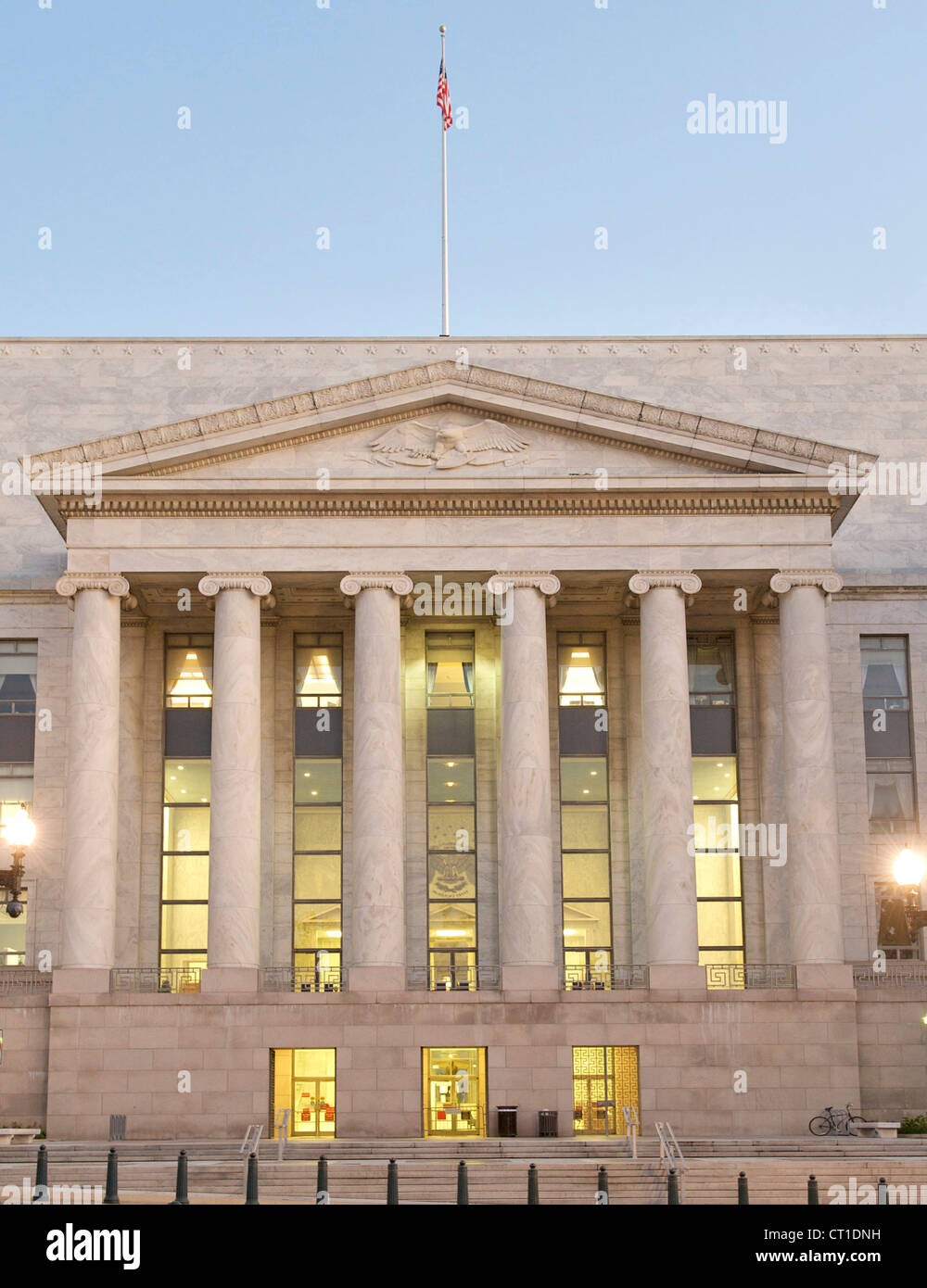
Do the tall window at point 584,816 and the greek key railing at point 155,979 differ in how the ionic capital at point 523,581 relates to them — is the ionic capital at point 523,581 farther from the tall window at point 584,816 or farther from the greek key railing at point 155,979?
the greek key railing at point 155,979

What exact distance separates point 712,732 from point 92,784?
18.3 meters

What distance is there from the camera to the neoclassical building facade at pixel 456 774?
138ft

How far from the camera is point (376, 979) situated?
42.6m

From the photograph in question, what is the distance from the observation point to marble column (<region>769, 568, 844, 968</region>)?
43.3m

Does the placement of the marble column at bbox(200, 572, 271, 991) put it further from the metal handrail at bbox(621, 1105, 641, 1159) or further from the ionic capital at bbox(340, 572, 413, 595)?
the metal handrail at bbox(621, 1105, 641, 1159)

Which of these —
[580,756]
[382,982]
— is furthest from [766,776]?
[382,982]

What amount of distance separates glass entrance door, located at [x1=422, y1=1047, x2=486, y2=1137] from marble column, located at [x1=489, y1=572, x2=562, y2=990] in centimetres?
255

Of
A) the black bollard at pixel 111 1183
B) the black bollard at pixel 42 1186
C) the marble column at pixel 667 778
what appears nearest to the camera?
the black bollard at pixel 42 1186

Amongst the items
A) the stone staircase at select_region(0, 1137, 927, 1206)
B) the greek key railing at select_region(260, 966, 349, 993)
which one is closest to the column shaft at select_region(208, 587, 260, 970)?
the greek key railing at select_region(260, 966, 349, 993)

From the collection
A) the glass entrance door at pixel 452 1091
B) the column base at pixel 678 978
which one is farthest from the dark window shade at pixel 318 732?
the column base at pixel 678 978

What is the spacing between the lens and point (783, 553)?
4556 centimetres

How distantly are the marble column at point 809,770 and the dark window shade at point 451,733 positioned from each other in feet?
30.7

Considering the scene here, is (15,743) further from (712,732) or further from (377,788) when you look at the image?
(712,732)

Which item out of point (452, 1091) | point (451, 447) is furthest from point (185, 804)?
point (451, 447)
